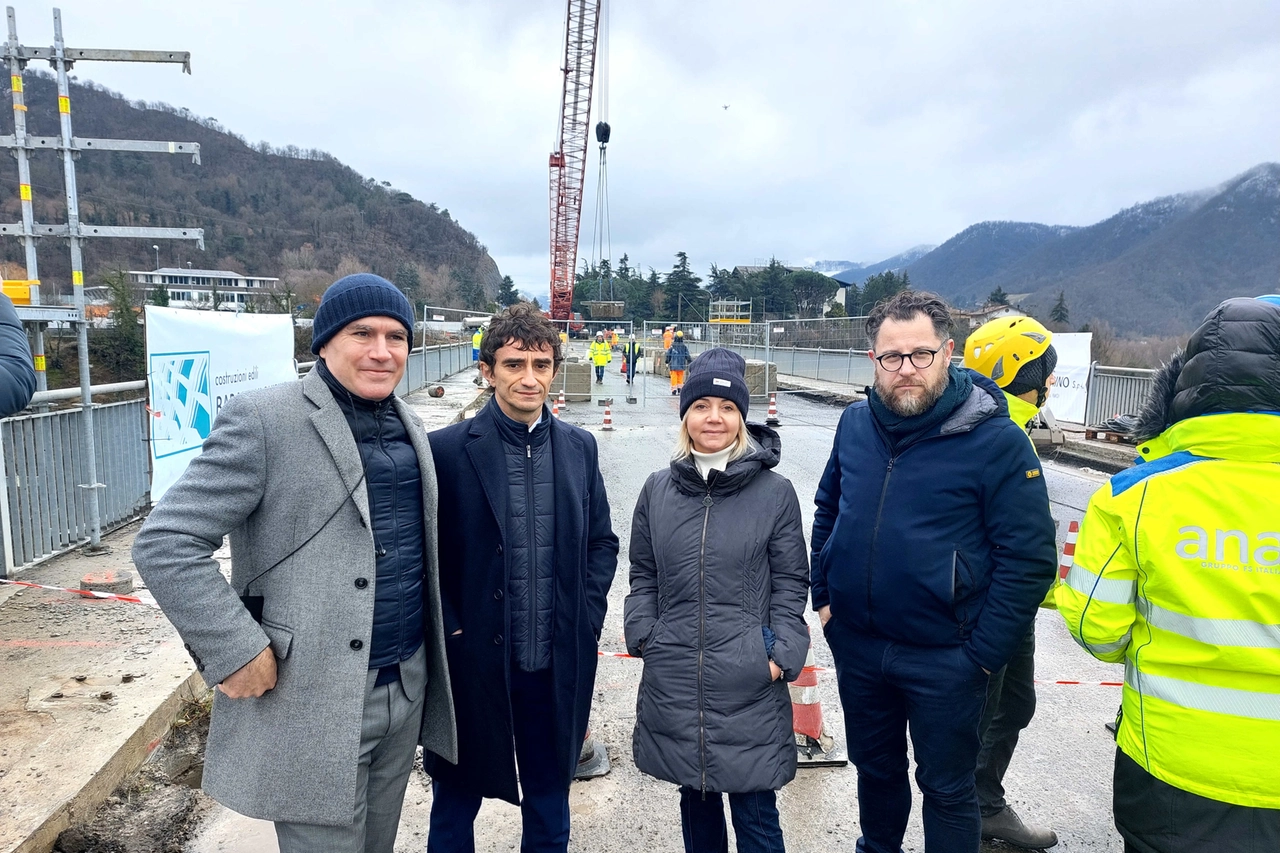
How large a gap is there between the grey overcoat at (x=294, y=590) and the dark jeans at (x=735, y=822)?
1096 millimetres

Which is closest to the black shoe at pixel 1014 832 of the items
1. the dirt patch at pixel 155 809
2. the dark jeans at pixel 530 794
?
the dark jeans at pixel 530 794

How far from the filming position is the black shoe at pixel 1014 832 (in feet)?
8.68

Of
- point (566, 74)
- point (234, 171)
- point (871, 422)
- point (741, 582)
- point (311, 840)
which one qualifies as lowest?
point (311, 840)

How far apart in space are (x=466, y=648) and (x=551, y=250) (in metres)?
64.2

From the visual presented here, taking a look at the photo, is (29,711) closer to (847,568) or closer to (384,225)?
Result: (847,568)

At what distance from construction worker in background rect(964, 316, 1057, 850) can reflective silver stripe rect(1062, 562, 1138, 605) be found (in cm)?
91

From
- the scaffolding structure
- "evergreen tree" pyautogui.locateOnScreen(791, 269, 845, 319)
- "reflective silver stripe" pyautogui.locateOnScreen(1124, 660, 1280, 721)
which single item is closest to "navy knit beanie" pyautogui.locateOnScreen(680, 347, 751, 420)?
"reflective silver stripe" pyautogui.locateOnScreen(1124, 660, 1280, 721)

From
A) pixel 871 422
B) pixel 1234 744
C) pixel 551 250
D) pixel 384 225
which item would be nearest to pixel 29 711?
pixel 871 422

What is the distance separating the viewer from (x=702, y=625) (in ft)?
7.34

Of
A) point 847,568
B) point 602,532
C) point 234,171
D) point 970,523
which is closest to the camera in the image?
point 970,523

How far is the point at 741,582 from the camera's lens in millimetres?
2256

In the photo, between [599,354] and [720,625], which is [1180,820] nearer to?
[720,625]

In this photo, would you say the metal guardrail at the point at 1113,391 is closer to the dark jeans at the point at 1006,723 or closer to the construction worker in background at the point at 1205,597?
the dark jeans at the point at 1006,723

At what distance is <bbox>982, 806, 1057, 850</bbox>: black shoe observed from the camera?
2.64 meters
